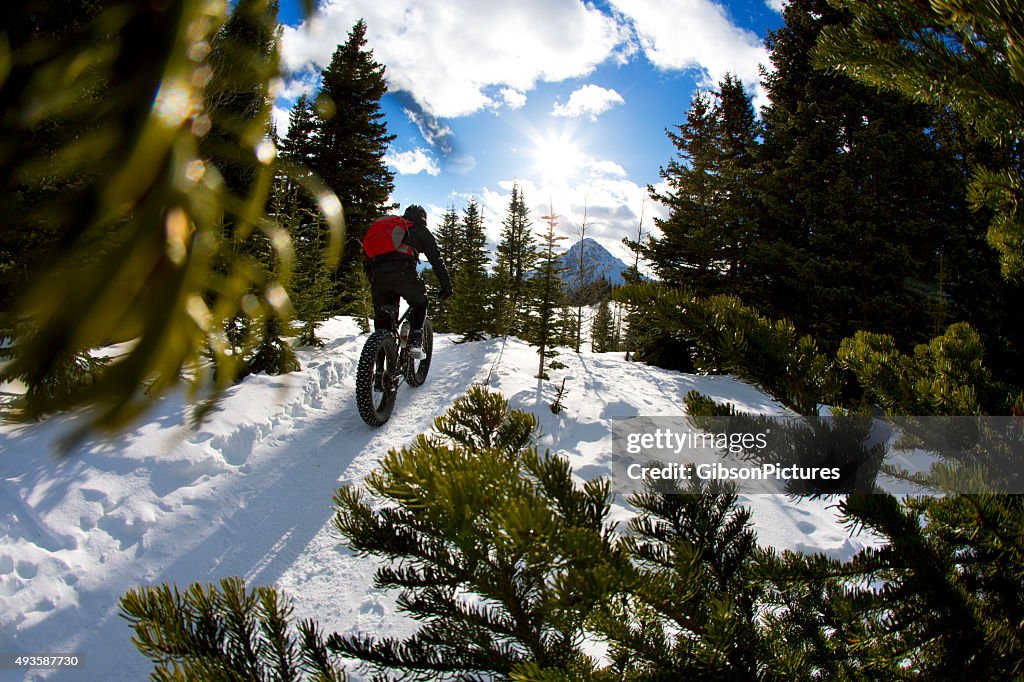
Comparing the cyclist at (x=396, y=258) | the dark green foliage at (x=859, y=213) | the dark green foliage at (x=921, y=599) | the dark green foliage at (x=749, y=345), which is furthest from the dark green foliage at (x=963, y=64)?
the dark green foliage at (x=859, y=213)

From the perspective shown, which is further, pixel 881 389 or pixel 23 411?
pixel 881 389

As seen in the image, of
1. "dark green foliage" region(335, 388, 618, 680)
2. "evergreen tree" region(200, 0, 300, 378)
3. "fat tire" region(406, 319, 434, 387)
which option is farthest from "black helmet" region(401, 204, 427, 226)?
"evergreen tree" region(200, 0, 300, 378)

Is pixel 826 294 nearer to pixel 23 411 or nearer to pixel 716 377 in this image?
pixel 716 377

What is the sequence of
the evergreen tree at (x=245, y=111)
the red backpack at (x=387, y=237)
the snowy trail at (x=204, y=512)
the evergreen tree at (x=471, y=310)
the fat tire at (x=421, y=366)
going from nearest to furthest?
the evergreen tree at (x=245, y=111)
the snowy trail at (x=204, y=512)
the red backpack at (x=387, y=237)
the fat tire at (x=421, y=366)
the evergreen tree at (x=471, y=310)

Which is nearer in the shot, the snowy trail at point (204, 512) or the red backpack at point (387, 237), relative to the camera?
the snowy trail at point (204, 512)

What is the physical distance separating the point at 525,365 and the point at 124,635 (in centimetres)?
721

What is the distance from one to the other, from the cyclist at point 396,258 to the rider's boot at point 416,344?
0.59m

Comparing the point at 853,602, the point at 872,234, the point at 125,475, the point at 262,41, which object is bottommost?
the point at 125,475

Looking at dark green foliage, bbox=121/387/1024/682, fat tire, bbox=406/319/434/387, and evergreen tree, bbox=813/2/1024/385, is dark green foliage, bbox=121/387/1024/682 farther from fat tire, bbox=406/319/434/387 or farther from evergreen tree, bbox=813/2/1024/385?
fat tire, bbox=406/319/434/387

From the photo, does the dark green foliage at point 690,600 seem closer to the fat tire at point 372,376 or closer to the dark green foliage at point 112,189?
the dark green foliage at point 112,189

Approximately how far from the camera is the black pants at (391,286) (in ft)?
17.2

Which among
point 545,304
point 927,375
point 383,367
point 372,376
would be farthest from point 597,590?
point 545,304

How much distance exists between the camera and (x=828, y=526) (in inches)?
148

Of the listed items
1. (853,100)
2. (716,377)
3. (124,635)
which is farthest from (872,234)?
(124,635)
